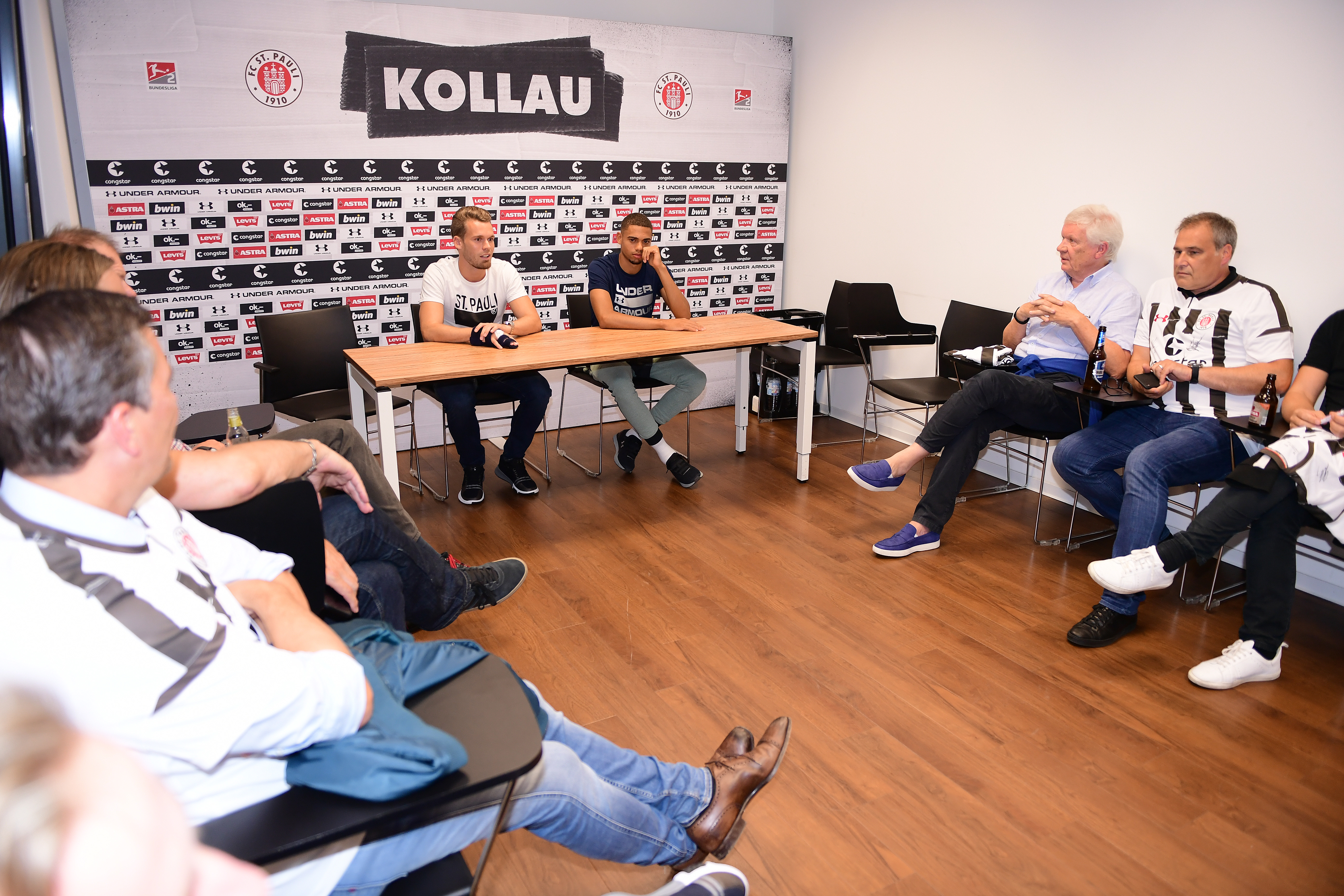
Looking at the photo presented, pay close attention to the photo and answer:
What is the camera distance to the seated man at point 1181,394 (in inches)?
121

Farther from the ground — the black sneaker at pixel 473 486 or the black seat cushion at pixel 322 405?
the black seat cushion at pixel 322 405

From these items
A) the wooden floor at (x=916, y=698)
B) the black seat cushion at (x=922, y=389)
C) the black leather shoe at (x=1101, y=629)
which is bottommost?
the wooden floor at (x=916, y=698)

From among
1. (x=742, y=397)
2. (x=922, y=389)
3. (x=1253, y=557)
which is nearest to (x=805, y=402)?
(x=742, y=397)

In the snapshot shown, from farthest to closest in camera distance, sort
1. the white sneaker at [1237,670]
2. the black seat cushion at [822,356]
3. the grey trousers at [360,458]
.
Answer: the black seat cushion at [822,356]
the white sneaker at [1237,670]
the grey trousers at [360,458]

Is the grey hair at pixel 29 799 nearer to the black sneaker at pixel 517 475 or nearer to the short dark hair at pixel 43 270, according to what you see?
the short dark hair at pixel 43 270

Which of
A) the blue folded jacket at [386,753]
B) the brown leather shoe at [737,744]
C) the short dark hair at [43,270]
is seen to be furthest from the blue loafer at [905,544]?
the short dark hair at [43,270]

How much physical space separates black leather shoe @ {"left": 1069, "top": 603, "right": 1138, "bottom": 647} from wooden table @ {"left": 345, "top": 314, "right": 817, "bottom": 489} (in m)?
1.76

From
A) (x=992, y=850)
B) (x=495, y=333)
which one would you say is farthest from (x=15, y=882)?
(x=495, y=333)

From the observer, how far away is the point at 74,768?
0.45 m

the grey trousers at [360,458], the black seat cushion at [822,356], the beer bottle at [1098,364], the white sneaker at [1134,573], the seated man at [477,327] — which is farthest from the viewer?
the black seat cushion at [822,356]

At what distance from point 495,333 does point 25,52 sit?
2.15m

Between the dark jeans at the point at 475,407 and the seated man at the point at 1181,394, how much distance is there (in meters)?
2.47

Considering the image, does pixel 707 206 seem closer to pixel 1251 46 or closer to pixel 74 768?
pixel 1251 46

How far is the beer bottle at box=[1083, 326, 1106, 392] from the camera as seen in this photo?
3414 millimetres
